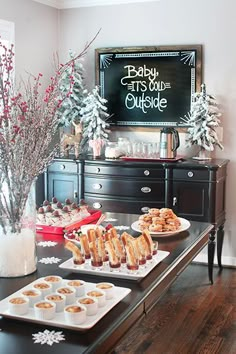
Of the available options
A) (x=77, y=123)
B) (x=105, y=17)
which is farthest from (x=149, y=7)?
(x=77, y=123)

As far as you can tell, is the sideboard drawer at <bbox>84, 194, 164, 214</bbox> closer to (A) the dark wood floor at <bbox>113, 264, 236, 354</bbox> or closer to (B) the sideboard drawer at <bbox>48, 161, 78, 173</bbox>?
(B) the sideboard drawer at <bbox>48, 161, 78, 173</bbox>

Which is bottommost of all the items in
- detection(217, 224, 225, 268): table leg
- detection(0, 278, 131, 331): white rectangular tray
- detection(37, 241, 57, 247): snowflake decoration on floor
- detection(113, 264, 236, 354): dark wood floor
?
detection(113, 264, 236, 354): dark wood floor

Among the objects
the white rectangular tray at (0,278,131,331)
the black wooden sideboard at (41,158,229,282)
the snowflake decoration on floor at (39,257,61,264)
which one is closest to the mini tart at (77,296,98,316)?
the white rectangular tray at (0,278,131,331)

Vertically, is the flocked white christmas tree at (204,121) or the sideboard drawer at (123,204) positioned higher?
the flocked white christmas tree at (204,121)

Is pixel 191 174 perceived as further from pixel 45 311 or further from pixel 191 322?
pixel 45 311

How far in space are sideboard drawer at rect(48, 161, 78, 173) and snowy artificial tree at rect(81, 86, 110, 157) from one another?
0.24m

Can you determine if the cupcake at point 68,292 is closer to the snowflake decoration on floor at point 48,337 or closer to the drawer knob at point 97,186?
the snowflake decoration on floor at point 48,337

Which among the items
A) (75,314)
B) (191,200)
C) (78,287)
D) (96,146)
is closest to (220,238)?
(191,200)

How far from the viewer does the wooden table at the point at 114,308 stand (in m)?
1.44

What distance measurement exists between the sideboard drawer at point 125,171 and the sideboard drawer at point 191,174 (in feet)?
0.42

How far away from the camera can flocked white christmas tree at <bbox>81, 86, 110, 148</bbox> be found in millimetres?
4930

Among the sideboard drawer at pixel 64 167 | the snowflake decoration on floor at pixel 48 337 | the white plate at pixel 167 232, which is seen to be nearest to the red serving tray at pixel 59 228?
the white plate at pixel 167 232

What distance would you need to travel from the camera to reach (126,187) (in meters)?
4.61

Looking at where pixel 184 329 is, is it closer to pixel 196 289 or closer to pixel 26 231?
pixel 196 289
